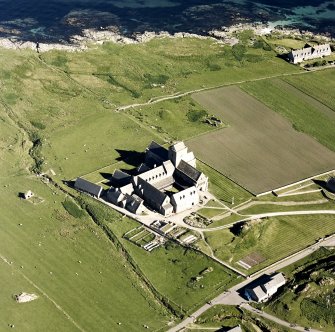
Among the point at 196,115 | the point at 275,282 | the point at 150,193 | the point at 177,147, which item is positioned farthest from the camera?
the point at 196,115

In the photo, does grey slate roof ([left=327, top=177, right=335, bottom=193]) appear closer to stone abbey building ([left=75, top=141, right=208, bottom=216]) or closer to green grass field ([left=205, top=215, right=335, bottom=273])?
green grass field ([left=205, top=215, right=335, bottom=273])

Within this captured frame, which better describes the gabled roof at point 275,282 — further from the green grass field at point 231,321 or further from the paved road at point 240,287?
the green grass field at point 231,321

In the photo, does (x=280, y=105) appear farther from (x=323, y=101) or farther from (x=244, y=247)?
(x=244, y=247)

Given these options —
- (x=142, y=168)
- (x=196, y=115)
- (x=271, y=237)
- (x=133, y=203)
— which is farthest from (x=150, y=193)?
(x=196, y=115)

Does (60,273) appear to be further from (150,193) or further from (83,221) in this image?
(150,193)

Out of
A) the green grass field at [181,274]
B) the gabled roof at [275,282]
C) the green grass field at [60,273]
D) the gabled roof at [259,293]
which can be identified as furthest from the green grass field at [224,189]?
the gabled roof at [259,293]

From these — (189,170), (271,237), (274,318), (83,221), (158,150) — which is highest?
(158,150)
